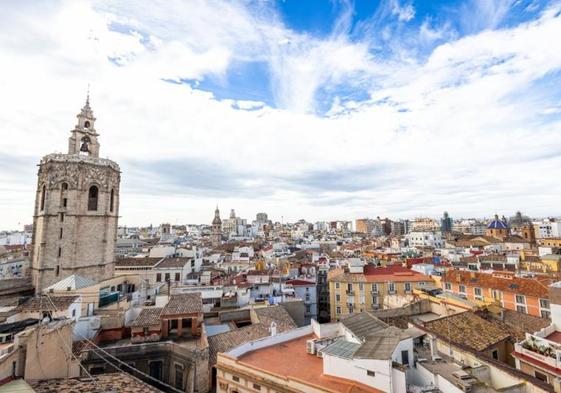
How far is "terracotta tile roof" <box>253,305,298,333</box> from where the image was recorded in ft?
76.7

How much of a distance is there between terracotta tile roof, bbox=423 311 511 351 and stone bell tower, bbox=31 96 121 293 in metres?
35.3

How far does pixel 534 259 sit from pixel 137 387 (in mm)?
59120

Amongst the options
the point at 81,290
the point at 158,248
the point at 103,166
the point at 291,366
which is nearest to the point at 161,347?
the point at 291,366

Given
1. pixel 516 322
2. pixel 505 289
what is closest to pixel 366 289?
pixel 505 289

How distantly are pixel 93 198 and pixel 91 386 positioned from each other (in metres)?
29.8

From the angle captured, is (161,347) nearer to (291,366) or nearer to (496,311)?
(291,366)

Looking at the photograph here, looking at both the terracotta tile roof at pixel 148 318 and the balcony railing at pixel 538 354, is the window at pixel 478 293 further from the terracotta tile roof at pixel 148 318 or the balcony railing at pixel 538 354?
the terracotta tile roof at pixel 148 318

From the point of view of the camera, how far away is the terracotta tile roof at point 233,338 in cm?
2005

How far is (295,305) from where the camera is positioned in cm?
3061

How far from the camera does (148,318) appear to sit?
23.0 metres

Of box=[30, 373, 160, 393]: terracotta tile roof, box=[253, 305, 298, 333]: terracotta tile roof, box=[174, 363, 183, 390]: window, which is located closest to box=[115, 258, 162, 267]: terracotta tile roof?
box=[253, 305, 298, 333]: terracotta tile roof

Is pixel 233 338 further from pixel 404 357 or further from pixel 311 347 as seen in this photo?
pixel 404 357

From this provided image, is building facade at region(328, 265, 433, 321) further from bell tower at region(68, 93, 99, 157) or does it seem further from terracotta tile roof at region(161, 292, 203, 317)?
bell tower at region(68, 93, 99, 157)

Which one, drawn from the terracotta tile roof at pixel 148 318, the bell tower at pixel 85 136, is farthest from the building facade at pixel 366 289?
the bell tower at pixel 85 136
